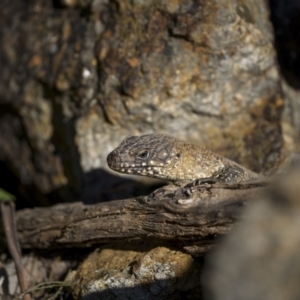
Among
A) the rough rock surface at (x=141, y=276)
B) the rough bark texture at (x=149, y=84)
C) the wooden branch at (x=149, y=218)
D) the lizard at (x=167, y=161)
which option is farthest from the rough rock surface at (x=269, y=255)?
the rough bark texture at (x=149, y=84)

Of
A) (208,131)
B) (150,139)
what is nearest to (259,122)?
(208,131)

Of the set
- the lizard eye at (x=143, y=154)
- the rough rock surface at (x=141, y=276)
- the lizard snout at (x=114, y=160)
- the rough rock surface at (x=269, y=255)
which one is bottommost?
the rough rock surface at (x=141, y=276)

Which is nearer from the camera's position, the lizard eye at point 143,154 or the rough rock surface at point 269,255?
the rough rock surface at point 269,255

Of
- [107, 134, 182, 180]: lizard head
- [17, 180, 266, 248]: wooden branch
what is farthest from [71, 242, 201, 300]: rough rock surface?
[107, 134, 182, 180]: lizard head

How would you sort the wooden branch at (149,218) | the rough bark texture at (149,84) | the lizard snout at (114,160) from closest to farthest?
the wooden branch at (149,218) < the lizard snout at (114,160) < the rough bark texture at (149,84)

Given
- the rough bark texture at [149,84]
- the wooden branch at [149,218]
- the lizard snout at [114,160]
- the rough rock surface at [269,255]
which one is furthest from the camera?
the rough bark texture at [149,84]

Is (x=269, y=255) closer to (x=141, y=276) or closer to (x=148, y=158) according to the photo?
(x=141, y=276)

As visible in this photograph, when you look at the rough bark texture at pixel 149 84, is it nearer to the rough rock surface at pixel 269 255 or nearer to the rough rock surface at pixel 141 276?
the rough rock surface at pixel 141 276

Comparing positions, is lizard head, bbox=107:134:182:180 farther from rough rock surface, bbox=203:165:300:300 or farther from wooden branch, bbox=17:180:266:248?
rough rock surface, bbox=203:165:300:300
